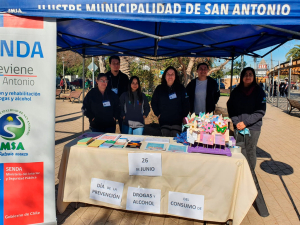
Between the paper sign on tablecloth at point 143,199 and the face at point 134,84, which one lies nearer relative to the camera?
the paper sign on tablecloth at point 143,199

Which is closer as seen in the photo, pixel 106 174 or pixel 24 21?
pixel 24 21

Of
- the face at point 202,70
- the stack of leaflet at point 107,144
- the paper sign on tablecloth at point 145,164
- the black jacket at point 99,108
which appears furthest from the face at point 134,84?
the paper sign on tablecloth at point 145,164

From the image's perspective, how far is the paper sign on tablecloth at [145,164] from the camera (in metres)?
2.71

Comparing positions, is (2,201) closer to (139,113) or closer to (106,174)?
(106,174)

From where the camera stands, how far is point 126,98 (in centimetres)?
402

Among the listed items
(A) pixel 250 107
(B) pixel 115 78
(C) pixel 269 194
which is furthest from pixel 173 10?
(C) pixel 269 194

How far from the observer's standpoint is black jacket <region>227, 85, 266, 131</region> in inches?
132

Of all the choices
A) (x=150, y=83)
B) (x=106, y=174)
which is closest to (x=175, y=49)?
(x=106, y=174)

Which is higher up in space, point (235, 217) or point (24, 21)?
point (24, 21)

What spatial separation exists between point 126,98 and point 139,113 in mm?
339

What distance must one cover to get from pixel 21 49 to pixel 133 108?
196cm

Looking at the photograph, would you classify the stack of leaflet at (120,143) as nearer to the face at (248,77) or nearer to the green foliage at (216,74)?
the face at (248,77)

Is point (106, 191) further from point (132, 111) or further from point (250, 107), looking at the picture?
point (250, 107)

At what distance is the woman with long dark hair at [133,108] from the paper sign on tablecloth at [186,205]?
1.53 metres
